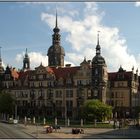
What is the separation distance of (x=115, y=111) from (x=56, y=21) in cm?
632

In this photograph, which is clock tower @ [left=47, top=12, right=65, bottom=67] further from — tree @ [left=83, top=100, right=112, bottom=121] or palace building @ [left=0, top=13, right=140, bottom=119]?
tree @ [left=83, top=100, right=112, bottom=121]

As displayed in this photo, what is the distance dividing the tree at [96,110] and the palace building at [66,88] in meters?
0.22

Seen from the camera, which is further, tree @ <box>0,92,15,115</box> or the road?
tree @ <box>0,92,15,115</box>

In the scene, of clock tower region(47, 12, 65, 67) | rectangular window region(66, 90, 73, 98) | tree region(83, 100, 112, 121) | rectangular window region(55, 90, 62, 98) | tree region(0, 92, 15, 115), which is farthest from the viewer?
rectangular window region(55, 90, 62, 98)

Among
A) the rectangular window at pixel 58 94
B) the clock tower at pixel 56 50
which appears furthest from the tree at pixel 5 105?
the rectangular window at pixel 58 94

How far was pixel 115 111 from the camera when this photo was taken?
42.7ft

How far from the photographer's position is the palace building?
13.4 meters

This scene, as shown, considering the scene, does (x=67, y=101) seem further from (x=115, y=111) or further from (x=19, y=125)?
(x=19, y=125)

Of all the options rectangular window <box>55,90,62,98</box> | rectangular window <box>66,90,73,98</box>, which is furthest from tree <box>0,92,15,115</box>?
rectangular window <box>55,90,62,98</box>

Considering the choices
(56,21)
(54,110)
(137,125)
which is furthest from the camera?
(54,110)

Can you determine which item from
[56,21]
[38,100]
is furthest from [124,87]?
[56,21]

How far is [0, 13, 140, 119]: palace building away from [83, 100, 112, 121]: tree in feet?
0.73

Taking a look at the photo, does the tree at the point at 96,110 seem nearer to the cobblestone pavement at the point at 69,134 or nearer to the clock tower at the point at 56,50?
the clock tower at the point at 56,50

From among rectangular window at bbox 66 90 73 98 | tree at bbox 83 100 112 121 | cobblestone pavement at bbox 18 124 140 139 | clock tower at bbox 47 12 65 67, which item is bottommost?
cobblestone pavement at bbox 18 124 140 139
